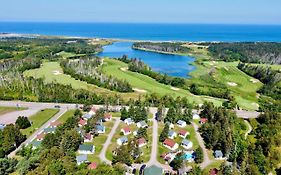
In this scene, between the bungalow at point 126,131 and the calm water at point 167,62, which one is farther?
the calm water at point 167,62

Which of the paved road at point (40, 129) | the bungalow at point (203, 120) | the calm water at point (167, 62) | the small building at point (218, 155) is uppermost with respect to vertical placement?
the calm water at point (167, 62)

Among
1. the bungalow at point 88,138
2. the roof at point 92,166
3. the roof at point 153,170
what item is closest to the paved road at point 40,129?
the bungalow at point 88,138

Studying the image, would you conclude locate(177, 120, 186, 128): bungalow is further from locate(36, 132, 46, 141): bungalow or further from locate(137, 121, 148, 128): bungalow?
locate(36, 132, 46, 141): bungalow

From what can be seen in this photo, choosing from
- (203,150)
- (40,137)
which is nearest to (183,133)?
(203,150)

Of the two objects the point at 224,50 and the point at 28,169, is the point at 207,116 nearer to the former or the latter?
the point at 28,169

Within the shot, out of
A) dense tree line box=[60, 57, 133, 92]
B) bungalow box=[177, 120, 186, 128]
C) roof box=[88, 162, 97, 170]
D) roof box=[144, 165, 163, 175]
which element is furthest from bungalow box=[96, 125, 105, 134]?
dense tree line box=[60, 57, 133, 92]

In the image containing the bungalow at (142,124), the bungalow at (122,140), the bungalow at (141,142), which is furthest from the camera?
the bungalow at (142,124)

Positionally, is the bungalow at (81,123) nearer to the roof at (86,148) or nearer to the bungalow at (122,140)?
the bungalow at (122,140)
